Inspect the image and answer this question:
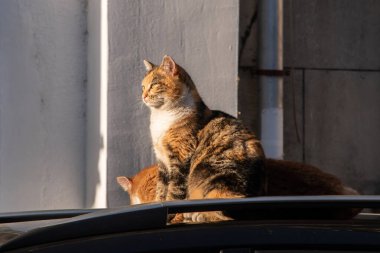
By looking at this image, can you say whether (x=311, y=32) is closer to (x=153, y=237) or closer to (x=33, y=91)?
(x=33, y=91)

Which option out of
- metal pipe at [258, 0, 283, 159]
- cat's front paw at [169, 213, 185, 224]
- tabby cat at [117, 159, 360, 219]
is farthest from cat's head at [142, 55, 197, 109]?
metal pipe at [258, 0, 283, 159]

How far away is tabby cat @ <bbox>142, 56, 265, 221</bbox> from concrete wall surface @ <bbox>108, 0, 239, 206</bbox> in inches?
21.8

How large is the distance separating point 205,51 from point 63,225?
3.81 metres

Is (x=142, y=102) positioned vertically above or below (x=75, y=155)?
above

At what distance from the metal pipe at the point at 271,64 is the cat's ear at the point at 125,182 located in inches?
65.6

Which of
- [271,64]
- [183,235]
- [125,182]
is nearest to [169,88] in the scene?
[125,182]

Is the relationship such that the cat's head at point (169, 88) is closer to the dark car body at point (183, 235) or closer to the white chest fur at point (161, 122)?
the white chest fur at point (161, 122)

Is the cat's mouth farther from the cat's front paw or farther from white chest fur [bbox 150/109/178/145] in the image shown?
the cat's front paw

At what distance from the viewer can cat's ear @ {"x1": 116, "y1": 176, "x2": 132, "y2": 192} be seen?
499 centimetres

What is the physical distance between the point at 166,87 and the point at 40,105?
127cm

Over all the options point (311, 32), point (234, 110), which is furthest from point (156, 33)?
point (311, 32)

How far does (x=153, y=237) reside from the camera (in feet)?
6.01

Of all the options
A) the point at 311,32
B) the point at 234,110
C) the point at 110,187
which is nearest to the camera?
the point at 110,187

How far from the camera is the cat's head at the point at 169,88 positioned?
465 cm
